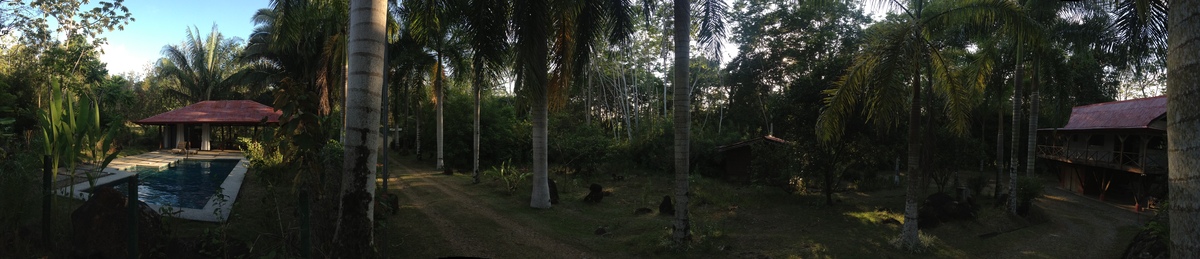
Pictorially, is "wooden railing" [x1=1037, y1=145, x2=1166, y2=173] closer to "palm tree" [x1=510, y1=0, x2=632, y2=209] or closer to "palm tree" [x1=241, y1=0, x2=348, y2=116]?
"palm tree" [x1=510, y1=0, x2=632, y2=209]

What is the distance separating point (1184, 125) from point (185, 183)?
21.0m

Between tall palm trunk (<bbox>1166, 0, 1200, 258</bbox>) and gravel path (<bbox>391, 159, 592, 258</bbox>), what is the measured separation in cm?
651

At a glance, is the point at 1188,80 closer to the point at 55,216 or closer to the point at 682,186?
the point at 682,186

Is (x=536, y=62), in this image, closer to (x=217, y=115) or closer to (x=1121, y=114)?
(x=1121, y=114)

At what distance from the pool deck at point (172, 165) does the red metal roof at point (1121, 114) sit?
25.5 metres

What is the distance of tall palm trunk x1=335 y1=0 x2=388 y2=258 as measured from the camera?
420 centimetres

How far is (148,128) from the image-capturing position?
34.3 metres

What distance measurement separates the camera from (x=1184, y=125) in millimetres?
3219

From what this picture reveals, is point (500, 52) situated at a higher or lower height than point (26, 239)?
higher

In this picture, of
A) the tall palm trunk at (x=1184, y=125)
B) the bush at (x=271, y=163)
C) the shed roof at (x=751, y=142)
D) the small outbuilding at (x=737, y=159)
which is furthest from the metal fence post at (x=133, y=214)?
the small outbuilding at (x=737, y=159)

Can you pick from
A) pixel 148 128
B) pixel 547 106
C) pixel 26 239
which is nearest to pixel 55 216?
pixel 26 239

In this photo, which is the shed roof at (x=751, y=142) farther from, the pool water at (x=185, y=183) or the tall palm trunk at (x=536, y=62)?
the pool water at (x=185, y=183)

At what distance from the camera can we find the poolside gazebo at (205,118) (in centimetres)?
2597

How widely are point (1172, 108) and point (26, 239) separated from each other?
9976 millimetres
